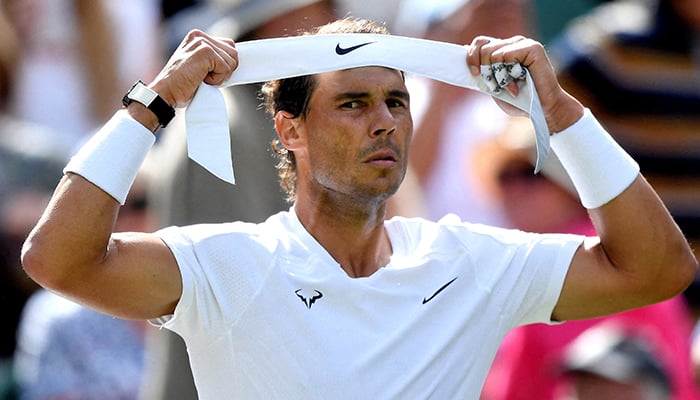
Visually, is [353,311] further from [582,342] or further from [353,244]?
[582,342]

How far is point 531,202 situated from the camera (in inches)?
239

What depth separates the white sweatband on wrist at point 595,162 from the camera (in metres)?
4.27

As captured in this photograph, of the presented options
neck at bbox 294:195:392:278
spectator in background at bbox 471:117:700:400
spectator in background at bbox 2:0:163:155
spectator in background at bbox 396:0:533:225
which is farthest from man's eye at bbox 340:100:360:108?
spectator in background at bbox 2:0:163:155

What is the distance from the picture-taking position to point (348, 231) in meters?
4.25

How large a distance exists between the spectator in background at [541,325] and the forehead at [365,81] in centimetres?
148

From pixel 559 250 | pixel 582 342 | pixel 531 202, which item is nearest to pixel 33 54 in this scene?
pixel 531 202

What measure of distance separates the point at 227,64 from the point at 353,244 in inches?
23.4

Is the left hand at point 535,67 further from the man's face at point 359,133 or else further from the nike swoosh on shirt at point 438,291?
the nike swoosh on shirt at point 438,291

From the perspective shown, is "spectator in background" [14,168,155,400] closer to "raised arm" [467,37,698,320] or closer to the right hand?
the right hand

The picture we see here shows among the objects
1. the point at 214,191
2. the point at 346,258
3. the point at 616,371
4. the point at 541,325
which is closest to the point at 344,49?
the point at 346,258

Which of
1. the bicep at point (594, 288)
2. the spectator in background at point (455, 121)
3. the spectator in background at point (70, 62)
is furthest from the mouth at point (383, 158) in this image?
the spectator in background at point (70, 62)

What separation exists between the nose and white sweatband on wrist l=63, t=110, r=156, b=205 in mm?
568

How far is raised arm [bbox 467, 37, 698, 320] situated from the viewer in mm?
4262

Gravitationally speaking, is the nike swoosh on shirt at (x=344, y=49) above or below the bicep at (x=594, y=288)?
above
